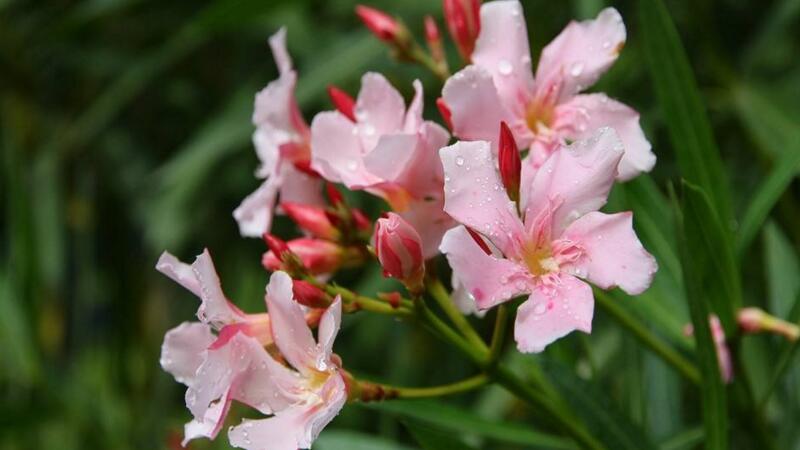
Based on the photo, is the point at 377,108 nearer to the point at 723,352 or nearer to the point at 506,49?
the point at 506,49

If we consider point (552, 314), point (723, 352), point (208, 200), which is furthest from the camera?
point (208, 200)

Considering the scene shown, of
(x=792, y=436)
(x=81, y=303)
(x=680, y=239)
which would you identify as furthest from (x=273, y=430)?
(x=81, y=303)

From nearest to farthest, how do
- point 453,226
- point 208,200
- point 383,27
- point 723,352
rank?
1. point 453,226
2. point 723,352
3. point 383,27
4. point 208,200

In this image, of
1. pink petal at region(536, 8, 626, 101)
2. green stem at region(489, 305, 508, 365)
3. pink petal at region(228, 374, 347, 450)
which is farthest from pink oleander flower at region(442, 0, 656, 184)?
pink petal at region(228, 374, 347, 450)

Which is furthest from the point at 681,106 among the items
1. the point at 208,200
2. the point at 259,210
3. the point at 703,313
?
the point at 208,200

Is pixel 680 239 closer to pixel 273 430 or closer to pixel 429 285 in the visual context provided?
pixel 429 285

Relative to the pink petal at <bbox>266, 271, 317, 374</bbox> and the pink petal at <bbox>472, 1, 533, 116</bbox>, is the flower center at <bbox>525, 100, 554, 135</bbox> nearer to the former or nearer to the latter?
the pink petal at <bbox>472, 1, 533, 116</bbox>
